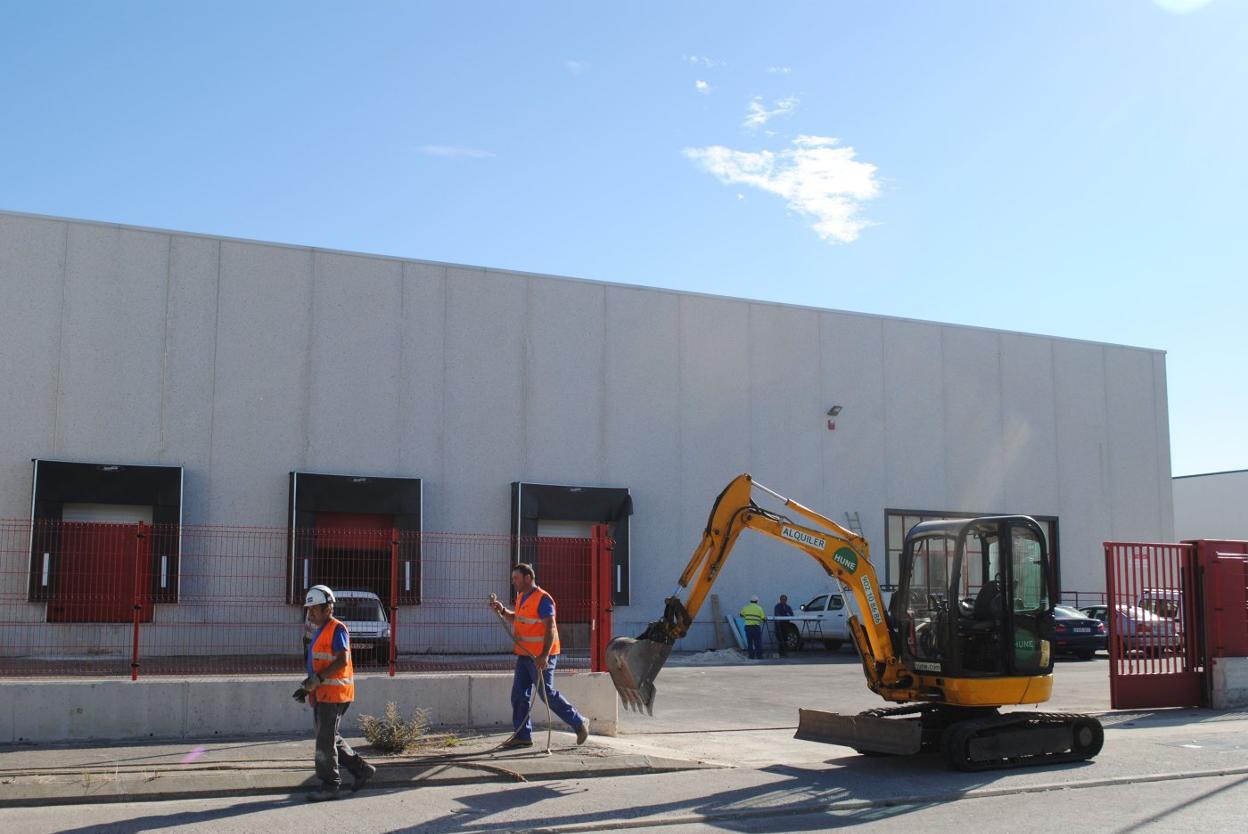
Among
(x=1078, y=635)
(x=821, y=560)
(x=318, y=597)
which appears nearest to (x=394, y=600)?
(x=318, y=597)

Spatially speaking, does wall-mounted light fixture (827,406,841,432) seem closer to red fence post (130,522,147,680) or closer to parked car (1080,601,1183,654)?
parked car (1080,601,1183,654)

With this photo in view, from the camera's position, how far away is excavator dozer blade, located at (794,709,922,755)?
10945 millimetres

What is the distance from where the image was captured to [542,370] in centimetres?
2883

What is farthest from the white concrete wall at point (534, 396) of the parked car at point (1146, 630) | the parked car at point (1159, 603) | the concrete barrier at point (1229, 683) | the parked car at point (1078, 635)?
the concrete barrier at point (1229, 683)

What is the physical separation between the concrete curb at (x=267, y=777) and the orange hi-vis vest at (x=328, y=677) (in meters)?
0.92

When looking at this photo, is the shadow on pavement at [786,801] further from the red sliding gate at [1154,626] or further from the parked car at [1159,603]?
the parked car at [1159,603]

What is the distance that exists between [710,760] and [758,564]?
Answer: 19.4 meters

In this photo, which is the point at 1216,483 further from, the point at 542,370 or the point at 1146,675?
the point at 1146,675

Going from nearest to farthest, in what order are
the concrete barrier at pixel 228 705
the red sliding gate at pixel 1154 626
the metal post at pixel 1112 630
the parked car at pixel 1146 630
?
the concrete barrier at pixel 228 705 → the metal post at pixel 1112 630 → the red sliding gate at pixel 1154 626 → the parked car at pixel 1146 630

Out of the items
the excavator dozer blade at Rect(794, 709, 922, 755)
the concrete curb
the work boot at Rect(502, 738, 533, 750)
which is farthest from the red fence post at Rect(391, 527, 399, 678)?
the excavator dozer blade at Rect(794, 709, 922, 755)

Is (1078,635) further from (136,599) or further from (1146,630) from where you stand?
(136,599)

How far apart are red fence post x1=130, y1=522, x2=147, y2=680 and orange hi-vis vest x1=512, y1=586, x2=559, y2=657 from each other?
3.99 meters

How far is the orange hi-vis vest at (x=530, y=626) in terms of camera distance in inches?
447

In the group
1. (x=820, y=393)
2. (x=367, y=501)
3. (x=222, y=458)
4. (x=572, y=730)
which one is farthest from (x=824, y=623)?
(x=572, y=730)
